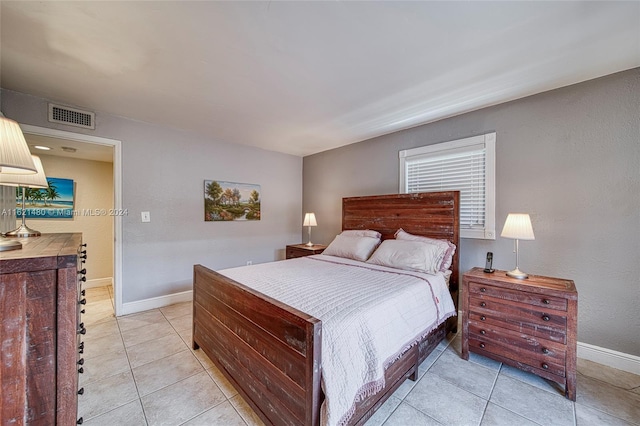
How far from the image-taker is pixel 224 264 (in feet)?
13.1

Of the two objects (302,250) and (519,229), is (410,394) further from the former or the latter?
(302,250)

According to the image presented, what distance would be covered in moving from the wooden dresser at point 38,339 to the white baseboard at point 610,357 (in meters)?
3.50

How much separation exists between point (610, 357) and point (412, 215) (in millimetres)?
1982

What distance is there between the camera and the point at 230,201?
4027mm

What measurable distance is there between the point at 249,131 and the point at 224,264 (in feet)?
6.83

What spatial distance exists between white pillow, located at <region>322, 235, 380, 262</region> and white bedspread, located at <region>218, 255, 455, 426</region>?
14.1 inches

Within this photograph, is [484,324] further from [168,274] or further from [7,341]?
[168,274]

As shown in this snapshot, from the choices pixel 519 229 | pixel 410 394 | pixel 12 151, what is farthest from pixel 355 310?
pixel 12 151

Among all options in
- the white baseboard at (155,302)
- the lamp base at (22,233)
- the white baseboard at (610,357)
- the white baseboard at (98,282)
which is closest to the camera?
the lamp base at (22,233)

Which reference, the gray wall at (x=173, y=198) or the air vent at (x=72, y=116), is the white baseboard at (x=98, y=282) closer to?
the gray wall at (x=173, y=198)

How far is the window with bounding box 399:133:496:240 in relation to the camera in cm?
268

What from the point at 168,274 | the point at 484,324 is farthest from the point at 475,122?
the point at 168,274

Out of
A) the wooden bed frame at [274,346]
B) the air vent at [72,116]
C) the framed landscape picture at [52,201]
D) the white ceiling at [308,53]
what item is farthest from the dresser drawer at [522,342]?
the framed landscape picture at [52,201]

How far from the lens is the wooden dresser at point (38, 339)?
2.66 feet
